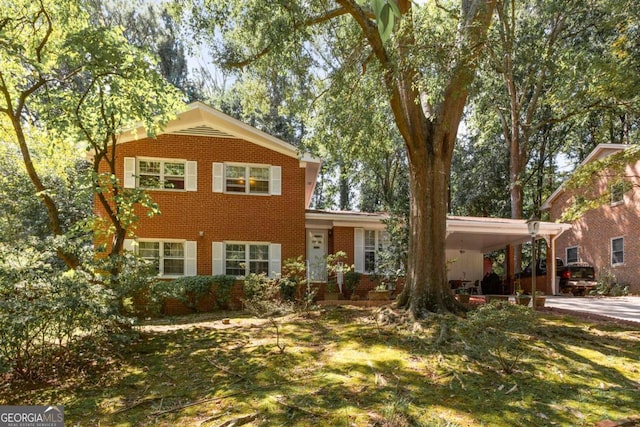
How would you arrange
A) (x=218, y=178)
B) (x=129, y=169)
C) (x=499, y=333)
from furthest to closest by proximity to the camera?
1. (x=218, y=178)
2. (x=129, y=169)
3. (x=499, y=333)

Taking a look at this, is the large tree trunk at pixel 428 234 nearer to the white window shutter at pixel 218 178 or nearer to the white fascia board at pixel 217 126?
the white fascia board at pixel 217 126

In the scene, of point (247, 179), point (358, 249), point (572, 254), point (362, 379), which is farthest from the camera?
point (572, 254)

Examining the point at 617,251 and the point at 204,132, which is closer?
the point at 204,132

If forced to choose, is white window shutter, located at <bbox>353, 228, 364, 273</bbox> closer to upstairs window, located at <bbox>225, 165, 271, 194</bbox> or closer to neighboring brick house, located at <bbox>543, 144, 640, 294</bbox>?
upstairs window, located at <bbox>225, 165, 271, 194</bbox>

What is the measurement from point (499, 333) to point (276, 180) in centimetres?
910

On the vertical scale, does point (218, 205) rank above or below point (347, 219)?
above

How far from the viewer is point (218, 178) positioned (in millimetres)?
13664

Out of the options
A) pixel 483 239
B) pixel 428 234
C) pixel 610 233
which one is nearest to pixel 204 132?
pixel 428 234

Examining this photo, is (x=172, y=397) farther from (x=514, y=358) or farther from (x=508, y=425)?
(x=514, y=358)

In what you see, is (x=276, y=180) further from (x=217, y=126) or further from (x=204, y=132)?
(x=204, y=132)

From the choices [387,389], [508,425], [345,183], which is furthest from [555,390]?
[345,183]

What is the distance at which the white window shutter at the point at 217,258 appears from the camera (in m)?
13.3

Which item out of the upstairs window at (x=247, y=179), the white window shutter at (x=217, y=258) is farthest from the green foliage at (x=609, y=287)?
the white window shutter at (x=217, y=258)

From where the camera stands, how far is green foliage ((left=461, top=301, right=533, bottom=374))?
5.93m
